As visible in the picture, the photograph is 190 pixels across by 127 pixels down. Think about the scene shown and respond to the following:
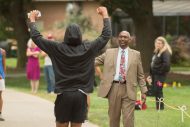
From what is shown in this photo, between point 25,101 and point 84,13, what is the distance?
121ft

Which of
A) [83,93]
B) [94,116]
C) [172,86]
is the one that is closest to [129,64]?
[83,93]

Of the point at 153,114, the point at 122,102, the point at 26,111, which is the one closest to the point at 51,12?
the point at 26,111

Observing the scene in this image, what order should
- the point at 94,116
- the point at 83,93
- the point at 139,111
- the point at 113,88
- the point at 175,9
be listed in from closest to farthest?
the point at 83,93 → the point at 113,88 → the point at 94,116 → the point at 139,111 → the point at 175,9

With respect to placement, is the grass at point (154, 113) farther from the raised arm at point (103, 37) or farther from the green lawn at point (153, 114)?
the raised arm at point (103, 37)

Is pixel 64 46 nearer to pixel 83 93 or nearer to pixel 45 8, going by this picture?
pixel 83 93

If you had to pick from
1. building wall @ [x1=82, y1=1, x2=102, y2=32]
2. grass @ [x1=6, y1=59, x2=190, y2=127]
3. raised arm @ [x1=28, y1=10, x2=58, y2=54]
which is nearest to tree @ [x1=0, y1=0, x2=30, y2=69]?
grass @ [x1=6, y1=59, x2=190, y2=127]

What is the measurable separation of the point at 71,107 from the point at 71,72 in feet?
1.38

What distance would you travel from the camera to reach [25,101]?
1662cm

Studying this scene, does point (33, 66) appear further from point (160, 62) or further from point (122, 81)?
point (122, 81)

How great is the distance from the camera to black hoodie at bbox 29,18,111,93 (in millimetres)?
7535

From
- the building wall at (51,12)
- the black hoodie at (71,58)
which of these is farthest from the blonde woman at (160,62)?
the building wall at (51,12)

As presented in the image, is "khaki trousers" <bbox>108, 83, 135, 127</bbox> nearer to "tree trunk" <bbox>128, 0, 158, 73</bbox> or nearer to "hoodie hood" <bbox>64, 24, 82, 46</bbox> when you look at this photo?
"hoodie hood" <bbox>64, 24, 82, 46</bbox>

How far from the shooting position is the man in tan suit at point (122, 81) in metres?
9.39

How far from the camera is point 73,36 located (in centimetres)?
750
